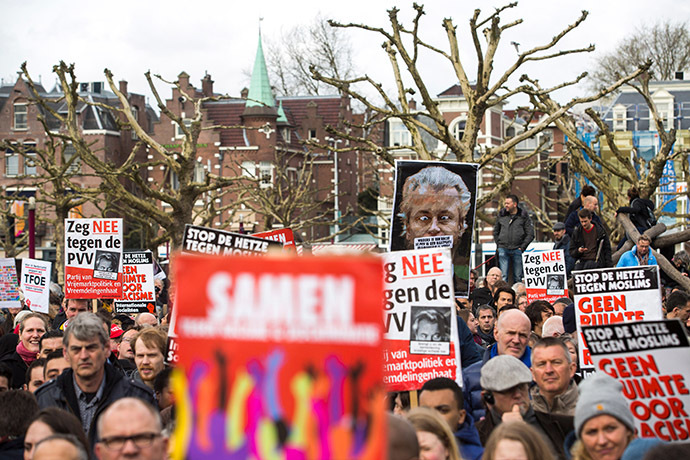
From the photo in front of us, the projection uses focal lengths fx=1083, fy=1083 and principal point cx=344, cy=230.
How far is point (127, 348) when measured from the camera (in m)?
9.65

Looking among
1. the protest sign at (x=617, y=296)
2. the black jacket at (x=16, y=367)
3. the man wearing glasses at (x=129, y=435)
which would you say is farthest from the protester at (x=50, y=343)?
the protest sign at (x=617, y=296)

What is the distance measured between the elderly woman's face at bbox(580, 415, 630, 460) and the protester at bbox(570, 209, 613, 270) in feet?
Result: 32.5

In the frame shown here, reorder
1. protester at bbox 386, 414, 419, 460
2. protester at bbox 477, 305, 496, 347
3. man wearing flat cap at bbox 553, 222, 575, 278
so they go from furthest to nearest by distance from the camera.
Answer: man wearing flat cap at bbox 553, 222, 575, 278 → protester at bbox 477, 305, 496, 347 → protester at bbox 386, 414, 419, 460

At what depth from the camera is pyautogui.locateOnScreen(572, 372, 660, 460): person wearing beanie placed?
193 inches

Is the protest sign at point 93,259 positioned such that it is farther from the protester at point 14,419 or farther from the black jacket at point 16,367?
the protester at point 14,419

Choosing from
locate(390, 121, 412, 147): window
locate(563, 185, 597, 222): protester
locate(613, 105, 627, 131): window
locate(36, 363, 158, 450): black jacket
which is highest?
locate(390, 121, 412, 147): window

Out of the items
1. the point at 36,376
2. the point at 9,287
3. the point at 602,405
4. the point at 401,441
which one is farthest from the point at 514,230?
the point at 401,441

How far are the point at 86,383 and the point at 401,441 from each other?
9.77ft

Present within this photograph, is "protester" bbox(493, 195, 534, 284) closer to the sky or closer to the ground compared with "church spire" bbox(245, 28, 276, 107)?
closer to the ground

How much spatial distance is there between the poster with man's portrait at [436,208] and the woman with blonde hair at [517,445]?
572 cm

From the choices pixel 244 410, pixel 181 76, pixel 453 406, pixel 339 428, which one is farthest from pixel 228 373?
pixel 181 76

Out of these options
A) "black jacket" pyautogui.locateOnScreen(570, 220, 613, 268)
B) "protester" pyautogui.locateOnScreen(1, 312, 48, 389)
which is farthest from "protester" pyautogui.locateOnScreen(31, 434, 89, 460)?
"black jacket" pyautogui.locateOnScreen(570, 220, 613, 268)

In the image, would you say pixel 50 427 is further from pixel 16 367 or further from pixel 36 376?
pixel 16 367

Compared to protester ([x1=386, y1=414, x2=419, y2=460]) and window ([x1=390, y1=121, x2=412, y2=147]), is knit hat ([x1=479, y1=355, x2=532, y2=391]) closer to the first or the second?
protester ([x1=386, y1=414, x2=419, y2=460])
